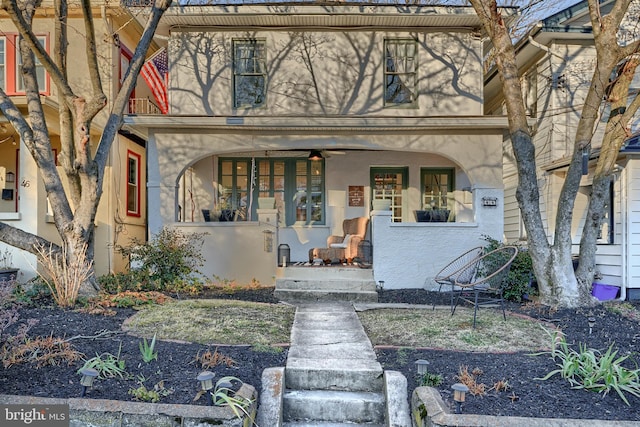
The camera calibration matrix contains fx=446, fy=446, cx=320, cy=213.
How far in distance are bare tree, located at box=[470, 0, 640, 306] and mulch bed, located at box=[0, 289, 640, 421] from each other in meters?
1.16

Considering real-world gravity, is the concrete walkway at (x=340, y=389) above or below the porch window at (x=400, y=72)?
below

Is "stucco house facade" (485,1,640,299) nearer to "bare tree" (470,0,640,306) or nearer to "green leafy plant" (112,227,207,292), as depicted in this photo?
"bare tree" (470,0,640,306)

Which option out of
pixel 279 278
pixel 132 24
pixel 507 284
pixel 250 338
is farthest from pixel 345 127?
pixel 132 24

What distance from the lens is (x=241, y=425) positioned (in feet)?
9.39

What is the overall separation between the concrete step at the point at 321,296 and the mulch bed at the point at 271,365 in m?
2.92

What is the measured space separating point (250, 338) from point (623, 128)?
590 cm

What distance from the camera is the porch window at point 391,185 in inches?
431

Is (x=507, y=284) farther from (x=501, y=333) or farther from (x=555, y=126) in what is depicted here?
(x=555, y=126)

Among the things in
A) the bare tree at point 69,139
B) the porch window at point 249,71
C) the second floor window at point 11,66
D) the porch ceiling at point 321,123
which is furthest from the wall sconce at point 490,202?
the second floor window at point 11,66

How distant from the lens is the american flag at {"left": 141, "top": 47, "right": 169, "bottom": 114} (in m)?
9.15

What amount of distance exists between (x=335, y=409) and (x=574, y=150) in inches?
206

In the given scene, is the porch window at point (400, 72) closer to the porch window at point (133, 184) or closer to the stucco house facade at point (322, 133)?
the stucco house facade at point (322, 133)

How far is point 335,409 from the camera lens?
3.48m

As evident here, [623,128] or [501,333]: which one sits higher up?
[623,128]
